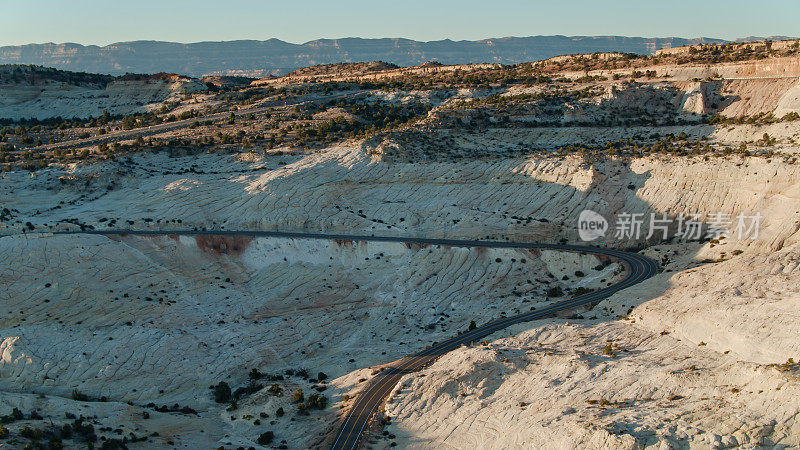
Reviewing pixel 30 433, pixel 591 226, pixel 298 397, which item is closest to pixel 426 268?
pixel 591 226

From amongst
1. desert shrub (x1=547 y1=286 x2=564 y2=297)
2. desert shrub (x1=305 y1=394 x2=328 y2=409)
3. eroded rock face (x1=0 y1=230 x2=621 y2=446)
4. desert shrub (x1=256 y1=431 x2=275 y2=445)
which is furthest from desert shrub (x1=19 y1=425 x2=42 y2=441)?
desert shrub (x1=547 y1=286 x2=564 y2=297)

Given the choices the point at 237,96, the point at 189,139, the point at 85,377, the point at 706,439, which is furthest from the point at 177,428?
the point at 237,96

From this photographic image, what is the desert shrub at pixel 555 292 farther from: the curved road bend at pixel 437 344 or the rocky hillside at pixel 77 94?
the rocky hillside at pixel 77 94

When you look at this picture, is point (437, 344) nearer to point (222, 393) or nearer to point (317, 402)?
point (317, 402)

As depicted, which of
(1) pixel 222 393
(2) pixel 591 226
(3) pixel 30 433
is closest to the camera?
(3) pixel 30 433

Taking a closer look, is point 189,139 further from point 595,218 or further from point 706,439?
point 706,439

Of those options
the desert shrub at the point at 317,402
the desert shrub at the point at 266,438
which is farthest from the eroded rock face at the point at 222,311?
the desert shrub at the point at 266,438
